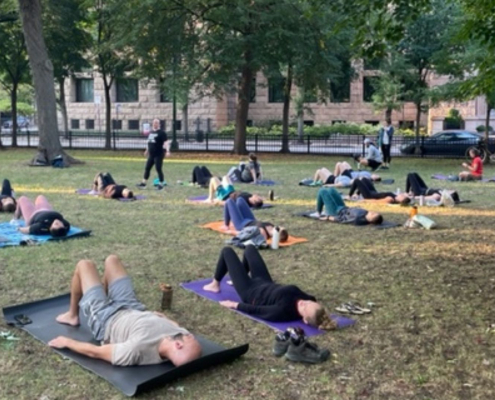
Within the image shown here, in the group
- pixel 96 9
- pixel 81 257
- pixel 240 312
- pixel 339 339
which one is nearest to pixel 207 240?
pixel 81 257

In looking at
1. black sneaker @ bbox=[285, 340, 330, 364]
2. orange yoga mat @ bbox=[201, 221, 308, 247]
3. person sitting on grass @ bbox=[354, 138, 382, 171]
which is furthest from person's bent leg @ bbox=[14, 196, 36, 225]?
person sitting on grass @ bbox=[354, 138, 382, 171]

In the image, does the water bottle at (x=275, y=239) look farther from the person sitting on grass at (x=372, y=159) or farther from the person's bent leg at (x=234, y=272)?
the person sitting on grass at (x=372, y=159)

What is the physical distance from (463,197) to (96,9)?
2204 centimetres

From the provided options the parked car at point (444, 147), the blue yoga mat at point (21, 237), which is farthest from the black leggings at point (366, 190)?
the parked car at point (444, 147)

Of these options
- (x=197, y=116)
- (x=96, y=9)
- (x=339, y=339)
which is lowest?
(x=339, y=339)

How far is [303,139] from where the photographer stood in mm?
31219

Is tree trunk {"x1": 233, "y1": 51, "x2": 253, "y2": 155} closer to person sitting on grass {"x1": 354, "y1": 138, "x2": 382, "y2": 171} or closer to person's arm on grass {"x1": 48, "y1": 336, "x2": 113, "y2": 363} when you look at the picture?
person sitting on grass {"x1": 354, "y1": 138, "x2": 382, "y2": 171}

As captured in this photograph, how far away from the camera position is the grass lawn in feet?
14.8

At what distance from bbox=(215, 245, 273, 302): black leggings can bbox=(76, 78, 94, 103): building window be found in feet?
149

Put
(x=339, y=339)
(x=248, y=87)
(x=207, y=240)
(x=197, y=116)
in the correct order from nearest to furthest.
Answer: (x=339, y=339) < (x=207, y=240) < (x=248, y=87) < (x=197, y=116)

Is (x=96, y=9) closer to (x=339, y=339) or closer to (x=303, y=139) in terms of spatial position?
Answer: (x=303, y=139)

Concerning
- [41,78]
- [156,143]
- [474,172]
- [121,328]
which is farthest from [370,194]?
[41,78]

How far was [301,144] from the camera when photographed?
1248 inches

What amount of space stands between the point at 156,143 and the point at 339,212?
6424mm
